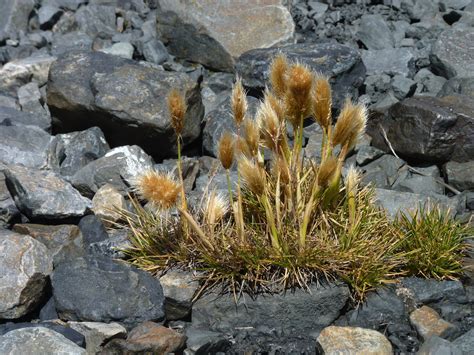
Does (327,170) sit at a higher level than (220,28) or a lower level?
higher

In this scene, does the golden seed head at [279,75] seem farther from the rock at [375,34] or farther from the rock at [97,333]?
the rock at [375,34]

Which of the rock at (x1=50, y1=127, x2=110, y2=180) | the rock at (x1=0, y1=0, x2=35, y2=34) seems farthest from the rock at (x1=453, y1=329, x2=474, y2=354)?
the rock at (x1=0, y1=0, x2=35, y2=34)

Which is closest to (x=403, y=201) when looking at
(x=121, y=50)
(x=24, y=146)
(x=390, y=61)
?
(x=390, y=61)

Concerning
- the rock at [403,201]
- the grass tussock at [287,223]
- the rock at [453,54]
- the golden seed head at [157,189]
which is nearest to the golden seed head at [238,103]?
the grass tussock at [287,223]

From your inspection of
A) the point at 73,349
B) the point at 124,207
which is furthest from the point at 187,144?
the point at 73,349

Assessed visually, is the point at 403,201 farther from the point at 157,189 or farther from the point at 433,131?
the point at 157,189

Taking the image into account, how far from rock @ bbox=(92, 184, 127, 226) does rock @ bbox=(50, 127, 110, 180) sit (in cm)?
67

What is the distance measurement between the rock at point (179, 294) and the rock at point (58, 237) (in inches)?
28.0

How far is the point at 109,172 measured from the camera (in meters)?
6.95

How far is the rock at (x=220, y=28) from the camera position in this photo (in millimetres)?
9008

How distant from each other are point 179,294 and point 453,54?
4.47 meters

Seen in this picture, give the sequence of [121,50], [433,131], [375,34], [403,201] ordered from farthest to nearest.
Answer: [375,34] < [121,50] < [433,131] < [403,201]

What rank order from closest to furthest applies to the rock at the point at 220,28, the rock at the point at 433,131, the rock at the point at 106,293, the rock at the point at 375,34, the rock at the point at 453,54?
1. the rock at the point at 106,293
2. the rock at the point at 433,131
3. the rock at the point at 453,54
4. the rock at the point at 220,28
5. the rock at the point at 375,34

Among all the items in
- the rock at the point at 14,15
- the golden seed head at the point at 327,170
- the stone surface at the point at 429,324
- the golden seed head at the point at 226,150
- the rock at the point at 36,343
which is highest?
the golden seed head at the point at 226,150
